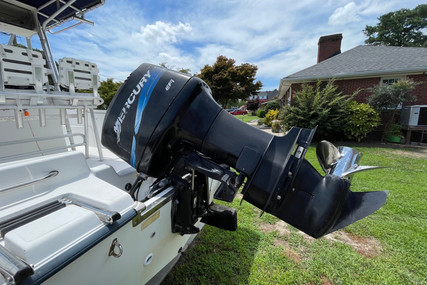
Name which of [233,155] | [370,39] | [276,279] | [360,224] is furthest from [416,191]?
[370,39]

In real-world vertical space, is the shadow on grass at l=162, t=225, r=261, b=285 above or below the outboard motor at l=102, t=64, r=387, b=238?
below

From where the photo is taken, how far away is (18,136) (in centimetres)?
191

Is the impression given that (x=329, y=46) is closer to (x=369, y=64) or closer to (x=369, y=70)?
(x=369, y=64)

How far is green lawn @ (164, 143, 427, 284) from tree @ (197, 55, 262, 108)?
594 inches

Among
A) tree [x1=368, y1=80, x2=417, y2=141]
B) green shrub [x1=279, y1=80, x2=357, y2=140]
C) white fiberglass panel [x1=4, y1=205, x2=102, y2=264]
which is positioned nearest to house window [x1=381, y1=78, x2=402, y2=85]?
tree [x1=368, y1=80, x2=417, y2=141]

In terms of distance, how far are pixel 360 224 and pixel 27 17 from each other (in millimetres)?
4797

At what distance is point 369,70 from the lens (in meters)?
7.59

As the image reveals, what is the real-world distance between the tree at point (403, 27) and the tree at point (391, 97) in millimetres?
21299

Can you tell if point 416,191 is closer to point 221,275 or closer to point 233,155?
point 221,275

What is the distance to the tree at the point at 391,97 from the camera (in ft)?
21.7

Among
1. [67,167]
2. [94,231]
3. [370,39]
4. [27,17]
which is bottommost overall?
[94,231]

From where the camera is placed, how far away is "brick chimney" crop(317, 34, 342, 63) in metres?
12.0

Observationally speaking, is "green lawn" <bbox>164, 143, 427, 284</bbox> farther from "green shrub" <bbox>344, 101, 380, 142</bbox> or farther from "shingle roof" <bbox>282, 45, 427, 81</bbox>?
"shingle roof" <bbox>282, 45, 427, 81</bbox>

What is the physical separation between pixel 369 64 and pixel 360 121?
10.9 feet
